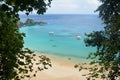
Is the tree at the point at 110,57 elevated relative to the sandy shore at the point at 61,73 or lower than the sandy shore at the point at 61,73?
lower

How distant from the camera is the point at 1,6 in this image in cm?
546

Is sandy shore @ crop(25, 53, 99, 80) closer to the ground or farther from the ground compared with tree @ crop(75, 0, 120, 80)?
farther from the ground

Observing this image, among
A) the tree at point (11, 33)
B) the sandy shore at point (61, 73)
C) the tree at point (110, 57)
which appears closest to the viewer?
the tree at point (11, 33)

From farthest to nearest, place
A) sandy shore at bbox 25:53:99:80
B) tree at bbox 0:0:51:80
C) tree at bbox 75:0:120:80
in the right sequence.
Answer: sandy shore at bbox 25:53:99:80, tree at bbox 75:0:120:80, tree at bbox 0:0:51:80

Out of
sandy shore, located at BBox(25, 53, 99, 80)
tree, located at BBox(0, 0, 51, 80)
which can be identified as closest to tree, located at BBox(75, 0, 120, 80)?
tree, located at BBox(0, 0, 51, 80)

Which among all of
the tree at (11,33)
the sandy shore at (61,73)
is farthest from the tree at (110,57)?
the sandy shore at (61,73)

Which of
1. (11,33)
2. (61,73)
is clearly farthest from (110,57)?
(61,73)

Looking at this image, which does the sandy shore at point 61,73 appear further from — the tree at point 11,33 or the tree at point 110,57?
the tree at point 11,33

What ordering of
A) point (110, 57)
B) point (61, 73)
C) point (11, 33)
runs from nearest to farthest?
point (11, 33)
point (110, 57)
point (61, 73)

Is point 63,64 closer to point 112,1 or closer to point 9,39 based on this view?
point 112,1

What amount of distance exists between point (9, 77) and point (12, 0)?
224 cm

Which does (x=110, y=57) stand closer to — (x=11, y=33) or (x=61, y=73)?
(x=11, y=33)

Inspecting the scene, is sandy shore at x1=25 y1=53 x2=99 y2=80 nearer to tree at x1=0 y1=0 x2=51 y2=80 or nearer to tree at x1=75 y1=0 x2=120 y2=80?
tree at x1=75 y1=0 x2=120 y2=80

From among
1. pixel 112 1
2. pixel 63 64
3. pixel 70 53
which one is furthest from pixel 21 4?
pixel 70 53
